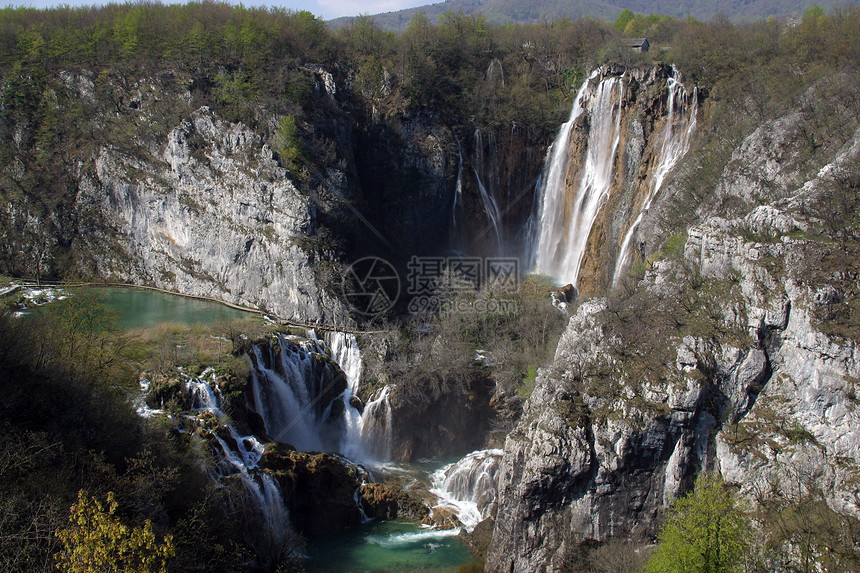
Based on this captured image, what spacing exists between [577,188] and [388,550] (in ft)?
84.2

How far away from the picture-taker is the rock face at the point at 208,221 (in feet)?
114

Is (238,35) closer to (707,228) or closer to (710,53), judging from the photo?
(710,53)

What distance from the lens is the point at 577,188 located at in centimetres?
3928

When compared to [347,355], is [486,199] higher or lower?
higher

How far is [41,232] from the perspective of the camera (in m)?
38.7

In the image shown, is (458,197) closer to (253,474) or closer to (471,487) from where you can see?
(471,487)

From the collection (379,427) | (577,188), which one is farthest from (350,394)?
(577,188)

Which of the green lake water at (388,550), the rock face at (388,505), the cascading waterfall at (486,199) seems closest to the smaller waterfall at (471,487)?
the rock face at (388,505)

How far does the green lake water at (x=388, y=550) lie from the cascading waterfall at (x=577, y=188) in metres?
18.8

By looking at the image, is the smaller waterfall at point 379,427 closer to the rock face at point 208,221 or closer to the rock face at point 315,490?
the rock face at point 315,490

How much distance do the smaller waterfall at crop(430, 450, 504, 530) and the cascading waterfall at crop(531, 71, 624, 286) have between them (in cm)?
1471

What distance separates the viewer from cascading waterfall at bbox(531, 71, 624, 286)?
37.0m

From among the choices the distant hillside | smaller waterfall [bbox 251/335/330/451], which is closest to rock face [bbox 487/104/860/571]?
smaller waterfall [bbox 251/335/330/451]

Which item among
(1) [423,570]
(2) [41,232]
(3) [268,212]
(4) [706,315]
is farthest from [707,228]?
(2) [41,232]
